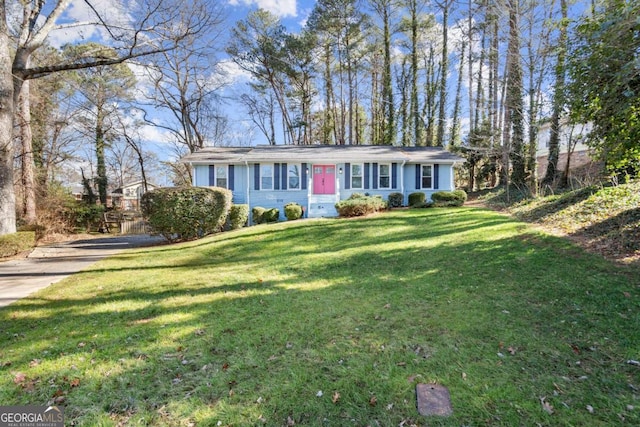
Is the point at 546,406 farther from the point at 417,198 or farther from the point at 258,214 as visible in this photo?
the point at 417,198

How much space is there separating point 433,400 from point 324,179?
13430mm

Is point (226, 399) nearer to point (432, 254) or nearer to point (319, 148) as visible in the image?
point (432, 254)

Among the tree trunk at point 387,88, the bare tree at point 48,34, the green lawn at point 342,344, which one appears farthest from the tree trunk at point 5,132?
the tree trunk at point 387,88

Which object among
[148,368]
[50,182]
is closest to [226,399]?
[148,368]

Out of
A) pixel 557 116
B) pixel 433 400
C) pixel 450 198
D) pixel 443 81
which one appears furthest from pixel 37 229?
pixel 443 81

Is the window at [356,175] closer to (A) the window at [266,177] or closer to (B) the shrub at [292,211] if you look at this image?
(B) the shrub at [292,211]

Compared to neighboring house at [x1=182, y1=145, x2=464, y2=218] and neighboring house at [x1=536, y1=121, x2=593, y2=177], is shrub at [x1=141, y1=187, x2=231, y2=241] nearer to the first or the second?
neighboring house at [x1=182, y1=145, x2=464, y2=218]

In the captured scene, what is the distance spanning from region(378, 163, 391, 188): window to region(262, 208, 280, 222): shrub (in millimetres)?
5707

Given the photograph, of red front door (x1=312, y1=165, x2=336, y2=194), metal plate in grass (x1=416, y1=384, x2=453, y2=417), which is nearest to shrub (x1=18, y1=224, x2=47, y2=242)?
red front door (x1=312, y1=165, x2=336, y2=194)

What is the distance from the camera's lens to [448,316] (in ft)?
11.7

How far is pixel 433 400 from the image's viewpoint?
227 centimetres

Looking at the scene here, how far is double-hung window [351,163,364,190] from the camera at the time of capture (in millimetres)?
15289

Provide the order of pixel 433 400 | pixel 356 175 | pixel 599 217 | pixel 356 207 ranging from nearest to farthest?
pixel 433 400
pixel 599 217
pixel 356 207
pixel 356 175

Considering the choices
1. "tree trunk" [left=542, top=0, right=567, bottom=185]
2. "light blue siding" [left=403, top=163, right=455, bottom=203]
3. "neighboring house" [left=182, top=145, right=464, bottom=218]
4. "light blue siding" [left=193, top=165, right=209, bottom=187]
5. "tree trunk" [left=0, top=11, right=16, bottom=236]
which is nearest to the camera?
"tree trunk" [left=542, top=0, right=567, bottom=185]
